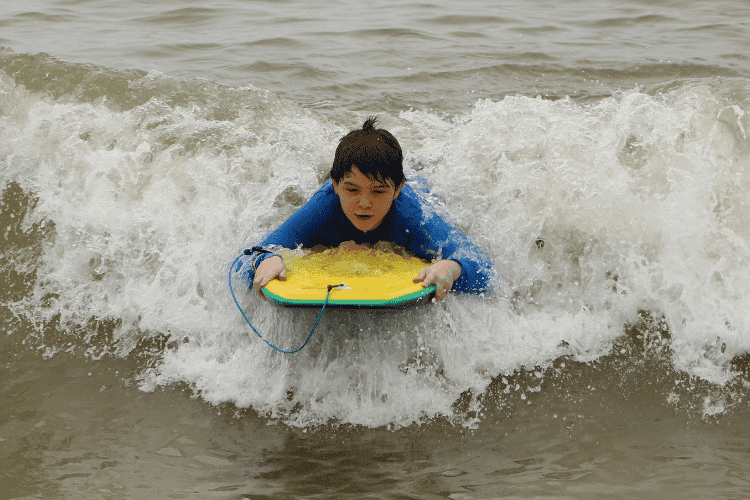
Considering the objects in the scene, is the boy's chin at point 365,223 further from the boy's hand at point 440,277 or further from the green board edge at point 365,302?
the green board edge at point 365,302

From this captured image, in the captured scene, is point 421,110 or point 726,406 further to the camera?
point 421,110

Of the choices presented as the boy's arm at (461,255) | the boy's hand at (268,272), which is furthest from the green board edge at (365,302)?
the boy's arm at (461,255)

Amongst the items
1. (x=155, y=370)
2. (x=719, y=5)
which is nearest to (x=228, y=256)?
(x=155, y=370)

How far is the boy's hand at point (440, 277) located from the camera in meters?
2.68

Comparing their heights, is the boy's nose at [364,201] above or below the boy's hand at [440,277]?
above

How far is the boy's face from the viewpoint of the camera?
276 cm

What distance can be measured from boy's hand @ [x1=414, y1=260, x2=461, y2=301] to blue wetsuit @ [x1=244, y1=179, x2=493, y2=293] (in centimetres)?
16

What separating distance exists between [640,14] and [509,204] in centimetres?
586

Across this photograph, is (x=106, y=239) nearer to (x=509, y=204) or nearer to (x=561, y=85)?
(x=509, y=204)

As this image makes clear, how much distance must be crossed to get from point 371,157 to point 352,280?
52 centimetres

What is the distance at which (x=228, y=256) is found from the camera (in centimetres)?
362

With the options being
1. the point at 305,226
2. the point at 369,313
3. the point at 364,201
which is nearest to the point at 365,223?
the point at 364,201

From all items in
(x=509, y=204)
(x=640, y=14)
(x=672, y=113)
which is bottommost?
(x=509, y=204)

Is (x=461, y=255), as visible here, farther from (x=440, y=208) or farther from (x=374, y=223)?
(x=440, y=208)
